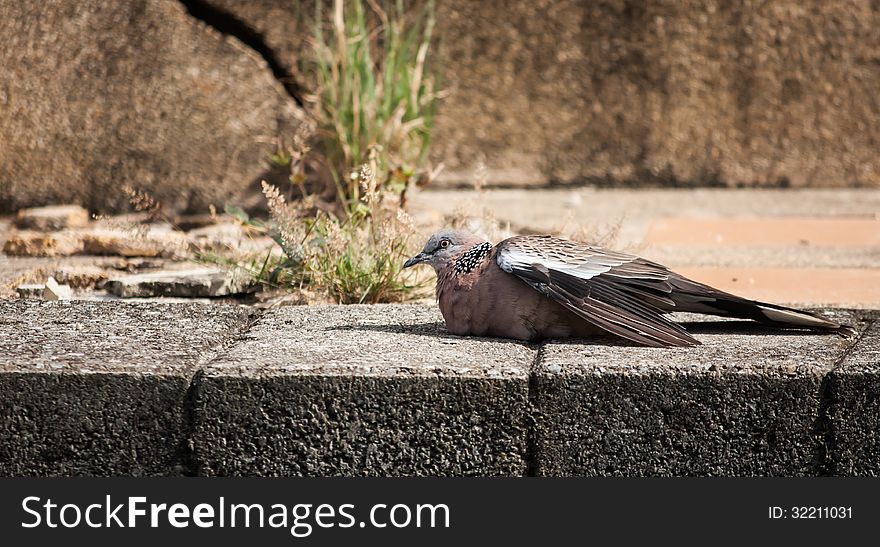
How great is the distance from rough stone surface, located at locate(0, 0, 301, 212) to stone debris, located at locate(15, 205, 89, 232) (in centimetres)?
16

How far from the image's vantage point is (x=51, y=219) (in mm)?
5004

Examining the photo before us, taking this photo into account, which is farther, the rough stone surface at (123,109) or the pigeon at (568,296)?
the rough stone surface at (123,109)

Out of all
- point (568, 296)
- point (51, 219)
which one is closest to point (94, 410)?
point (568, 296)

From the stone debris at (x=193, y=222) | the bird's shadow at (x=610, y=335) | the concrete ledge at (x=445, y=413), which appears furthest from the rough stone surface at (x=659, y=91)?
the concrete ledge at (x=445, y=413)

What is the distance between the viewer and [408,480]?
8.75ft

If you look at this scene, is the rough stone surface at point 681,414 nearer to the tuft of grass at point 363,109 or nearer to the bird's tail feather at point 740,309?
the bird's tail feather at point 740,309

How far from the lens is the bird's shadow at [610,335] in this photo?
2926 millimetres

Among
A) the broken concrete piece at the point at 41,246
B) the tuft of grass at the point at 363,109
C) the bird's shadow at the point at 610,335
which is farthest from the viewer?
the tuft of grass at the point at 363,109

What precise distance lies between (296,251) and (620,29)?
106 inches

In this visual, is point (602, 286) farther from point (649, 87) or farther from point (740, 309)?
point (649, 87)

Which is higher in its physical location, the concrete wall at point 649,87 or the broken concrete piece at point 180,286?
the concrete wall at point 649,87

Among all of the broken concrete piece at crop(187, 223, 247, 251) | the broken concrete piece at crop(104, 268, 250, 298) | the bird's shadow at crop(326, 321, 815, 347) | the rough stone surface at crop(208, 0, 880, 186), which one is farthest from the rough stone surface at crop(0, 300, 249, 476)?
the rough stone surface at crop(208, 0, 880, 186)

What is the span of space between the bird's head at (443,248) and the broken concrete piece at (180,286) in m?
1.02

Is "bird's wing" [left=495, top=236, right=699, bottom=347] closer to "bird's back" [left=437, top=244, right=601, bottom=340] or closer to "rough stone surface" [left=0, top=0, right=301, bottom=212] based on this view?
"bird's back" [left=437, top=244, right=601, bottom=340]
